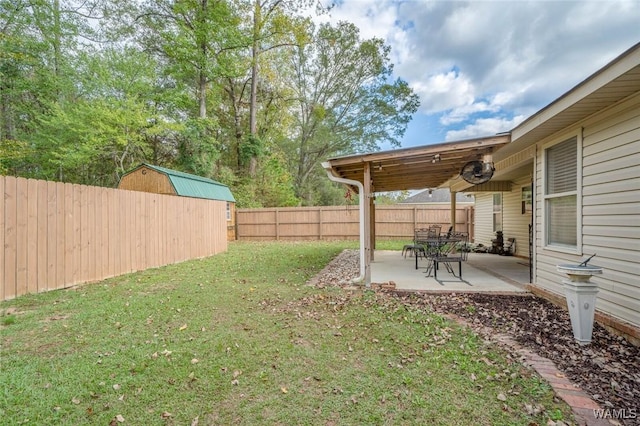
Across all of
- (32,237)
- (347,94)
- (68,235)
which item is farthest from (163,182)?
(347,94)

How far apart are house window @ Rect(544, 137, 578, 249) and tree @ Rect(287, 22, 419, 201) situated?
1739 centimetres

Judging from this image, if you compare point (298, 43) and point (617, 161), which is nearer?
point (617, 161)

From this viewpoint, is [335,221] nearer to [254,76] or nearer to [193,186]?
[193,186]

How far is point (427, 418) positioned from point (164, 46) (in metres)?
18.1

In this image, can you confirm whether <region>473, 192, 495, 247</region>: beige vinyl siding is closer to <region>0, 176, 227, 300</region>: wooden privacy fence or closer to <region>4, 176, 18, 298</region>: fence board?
<region>0, 176, 227, 300</region>: wooden privacy fence

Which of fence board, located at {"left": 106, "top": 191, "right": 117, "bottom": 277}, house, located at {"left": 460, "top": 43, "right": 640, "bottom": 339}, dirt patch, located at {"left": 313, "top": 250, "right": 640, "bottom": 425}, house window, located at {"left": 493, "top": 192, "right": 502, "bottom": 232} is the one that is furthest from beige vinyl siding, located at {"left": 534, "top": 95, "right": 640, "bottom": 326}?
fence board, located at {"left": 106, "top": 191, "right": 117, "bottom": 277}

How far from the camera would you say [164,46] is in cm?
1477

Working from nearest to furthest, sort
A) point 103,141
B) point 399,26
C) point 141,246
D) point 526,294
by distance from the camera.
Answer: point 526,294 < point 141,246 < point 399,26 < point 103,141

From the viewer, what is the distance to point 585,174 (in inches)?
146

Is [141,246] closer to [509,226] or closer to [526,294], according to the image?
[526,294]

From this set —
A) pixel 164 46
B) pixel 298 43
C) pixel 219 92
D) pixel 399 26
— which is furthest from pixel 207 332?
pixel 298 43

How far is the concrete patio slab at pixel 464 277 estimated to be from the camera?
5094 millimetres

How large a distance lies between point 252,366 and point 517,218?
9.33 metres

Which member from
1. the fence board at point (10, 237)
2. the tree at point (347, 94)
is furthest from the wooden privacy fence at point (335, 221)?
the fence board at point (10, 237)
